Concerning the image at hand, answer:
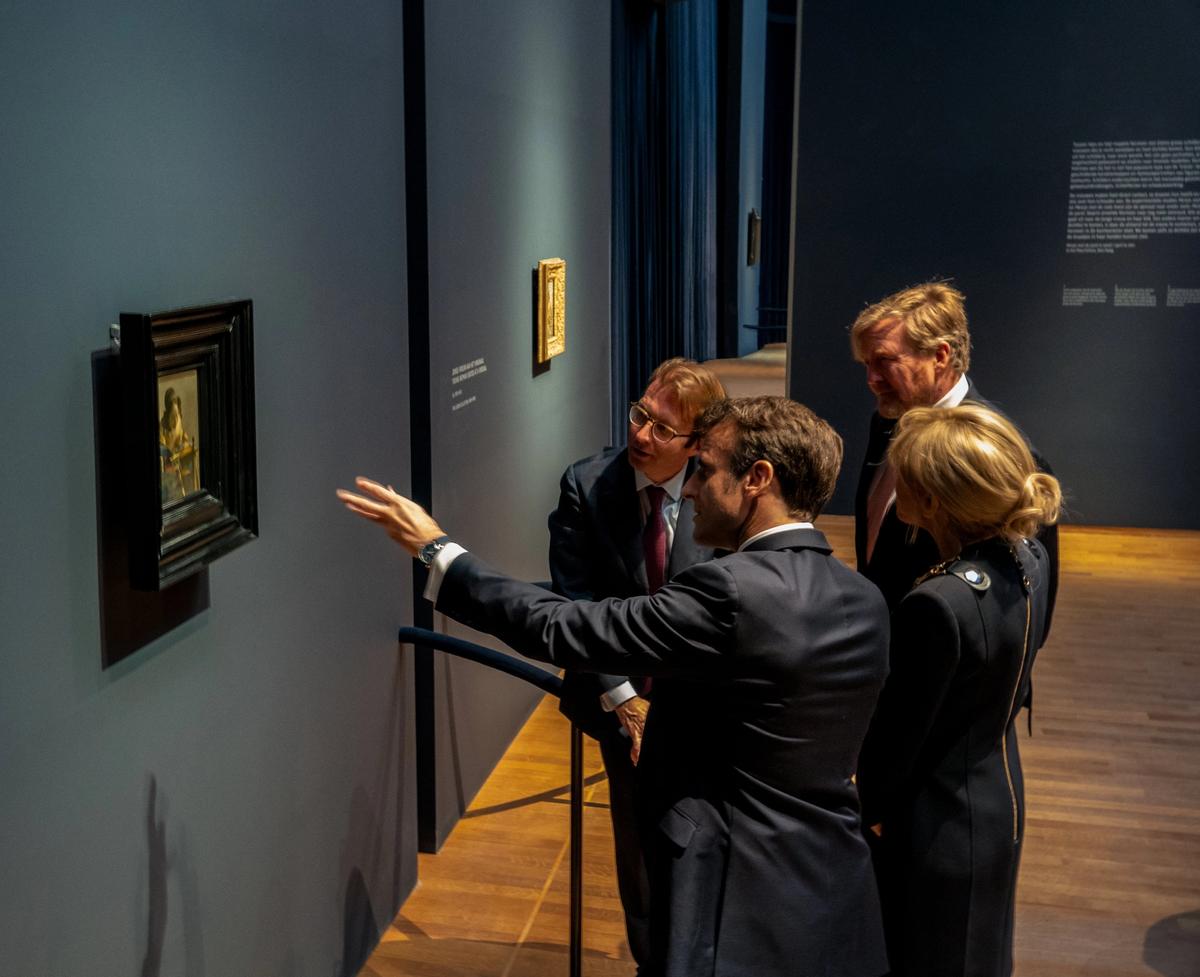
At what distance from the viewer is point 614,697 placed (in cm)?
356

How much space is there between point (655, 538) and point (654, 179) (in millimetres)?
8982

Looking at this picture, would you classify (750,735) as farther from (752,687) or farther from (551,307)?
(551,307)

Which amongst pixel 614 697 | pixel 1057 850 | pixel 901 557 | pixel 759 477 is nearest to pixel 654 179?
pixel 1057 850

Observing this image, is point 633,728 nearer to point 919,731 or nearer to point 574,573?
point 574,573

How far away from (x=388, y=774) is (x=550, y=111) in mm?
2997

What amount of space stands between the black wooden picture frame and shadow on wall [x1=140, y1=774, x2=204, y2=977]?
0.48 meters

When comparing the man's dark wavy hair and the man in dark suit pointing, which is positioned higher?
the man's dark wavy hair

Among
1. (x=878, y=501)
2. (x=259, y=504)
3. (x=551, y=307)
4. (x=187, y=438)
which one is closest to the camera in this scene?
(x=187, y=438)

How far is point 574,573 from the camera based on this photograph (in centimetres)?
371

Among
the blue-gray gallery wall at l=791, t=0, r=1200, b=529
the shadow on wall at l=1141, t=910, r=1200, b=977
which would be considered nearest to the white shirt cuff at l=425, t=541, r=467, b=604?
the shadow on wall at l=1141, t=910, r=1200, b=977

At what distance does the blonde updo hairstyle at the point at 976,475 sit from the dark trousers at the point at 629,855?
4.22 feet

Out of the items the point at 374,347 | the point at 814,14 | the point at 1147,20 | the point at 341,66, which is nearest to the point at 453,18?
the point at 341,66

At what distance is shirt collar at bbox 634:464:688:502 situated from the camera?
3625mm

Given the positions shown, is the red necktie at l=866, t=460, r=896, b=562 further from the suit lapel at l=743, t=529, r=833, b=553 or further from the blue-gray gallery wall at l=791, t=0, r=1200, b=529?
the blue-gray gallery wall at l=791, t=0, r=1200, b=529
